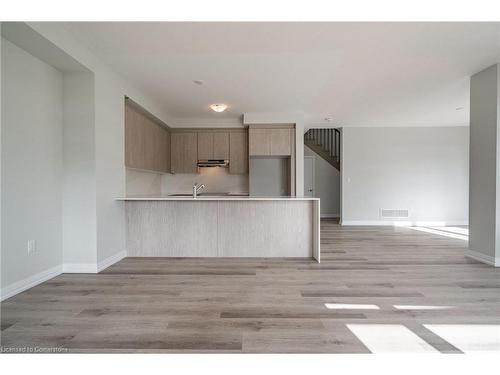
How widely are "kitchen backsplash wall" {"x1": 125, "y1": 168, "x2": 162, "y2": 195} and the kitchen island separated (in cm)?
97

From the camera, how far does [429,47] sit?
2.90 meters

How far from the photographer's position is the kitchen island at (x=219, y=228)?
12.6 feet

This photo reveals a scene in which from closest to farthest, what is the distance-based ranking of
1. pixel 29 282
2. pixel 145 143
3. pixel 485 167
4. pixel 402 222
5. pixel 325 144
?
1. pixel 29 282
2. pixel 485 167
3. pixel 145 143
4. pixel 402 222
5. pixel 325 144

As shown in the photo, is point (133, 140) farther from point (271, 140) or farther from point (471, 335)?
point (471, 335)

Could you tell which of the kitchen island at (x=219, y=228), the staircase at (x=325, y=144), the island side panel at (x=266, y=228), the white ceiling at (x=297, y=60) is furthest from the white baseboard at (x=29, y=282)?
the staircase at (x=325, y=144)

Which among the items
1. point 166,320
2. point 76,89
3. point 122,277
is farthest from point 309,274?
point 76,89

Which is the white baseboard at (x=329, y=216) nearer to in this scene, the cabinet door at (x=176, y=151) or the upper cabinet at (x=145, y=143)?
the cabinet door at (x=176, y=151)

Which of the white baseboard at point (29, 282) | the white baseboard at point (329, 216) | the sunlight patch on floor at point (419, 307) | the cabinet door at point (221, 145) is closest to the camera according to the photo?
the sunlight patch on floor at point (419, 307)

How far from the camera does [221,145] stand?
19.6ft

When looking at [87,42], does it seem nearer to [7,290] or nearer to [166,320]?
[7,290]

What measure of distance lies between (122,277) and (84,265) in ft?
1.77

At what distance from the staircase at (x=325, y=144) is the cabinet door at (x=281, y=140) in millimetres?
2997

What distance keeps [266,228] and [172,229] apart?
1368 mm

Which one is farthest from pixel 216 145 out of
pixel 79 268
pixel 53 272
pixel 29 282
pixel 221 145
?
pixel 29 282
